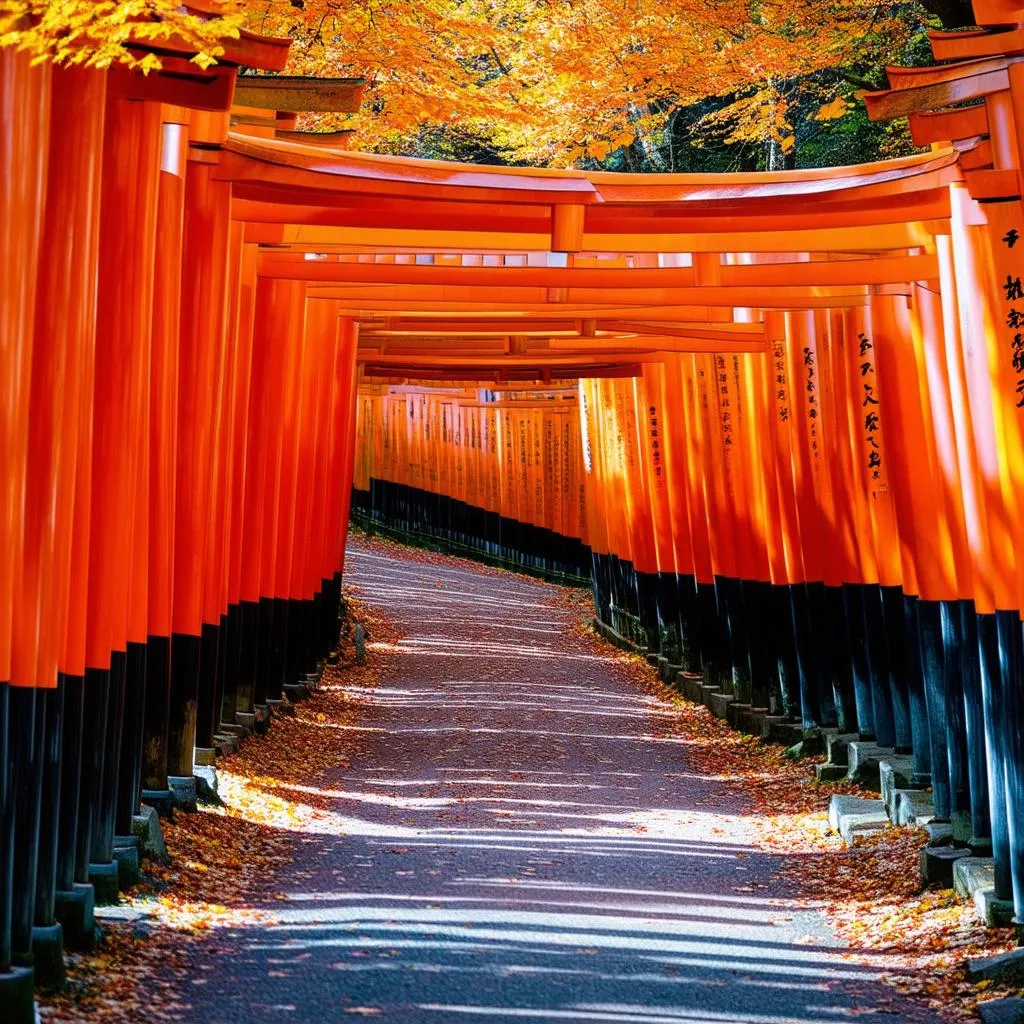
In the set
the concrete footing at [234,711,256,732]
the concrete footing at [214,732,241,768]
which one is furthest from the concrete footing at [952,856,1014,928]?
the concrete footing at [234,711,256,732]

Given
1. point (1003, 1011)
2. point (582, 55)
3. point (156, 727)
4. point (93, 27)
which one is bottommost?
point (1003, 1011)

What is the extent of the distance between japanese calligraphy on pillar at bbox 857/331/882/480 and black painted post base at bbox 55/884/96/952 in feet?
24.3

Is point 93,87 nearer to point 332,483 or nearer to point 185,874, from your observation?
point 185,874

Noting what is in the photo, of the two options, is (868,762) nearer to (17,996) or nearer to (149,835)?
(149,835)

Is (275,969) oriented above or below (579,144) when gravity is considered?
below

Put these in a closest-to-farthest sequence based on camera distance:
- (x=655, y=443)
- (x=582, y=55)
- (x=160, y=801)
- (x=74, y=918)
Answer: (x=74, y=918), (x=160, y=801), (x=582, y=55), (x=655, y=443)

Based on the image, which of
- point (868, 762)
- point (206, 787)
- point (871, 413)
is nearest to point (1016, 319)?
point (871, 413)

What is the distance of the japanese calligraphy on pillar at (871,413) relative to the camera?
11969 mm

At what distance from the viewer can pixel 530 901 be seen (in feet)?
26.5

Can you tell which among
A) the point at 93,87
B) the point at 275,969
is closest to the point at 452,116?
the point at 93,87

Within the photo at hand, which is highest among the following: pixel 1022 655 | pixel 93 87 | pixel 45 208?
pixel 93 87

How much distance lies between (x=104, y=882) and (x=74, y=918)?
0.73 meters

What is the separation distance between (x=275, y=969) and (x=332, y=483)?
13015mm

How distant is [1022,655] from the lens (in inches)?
289
